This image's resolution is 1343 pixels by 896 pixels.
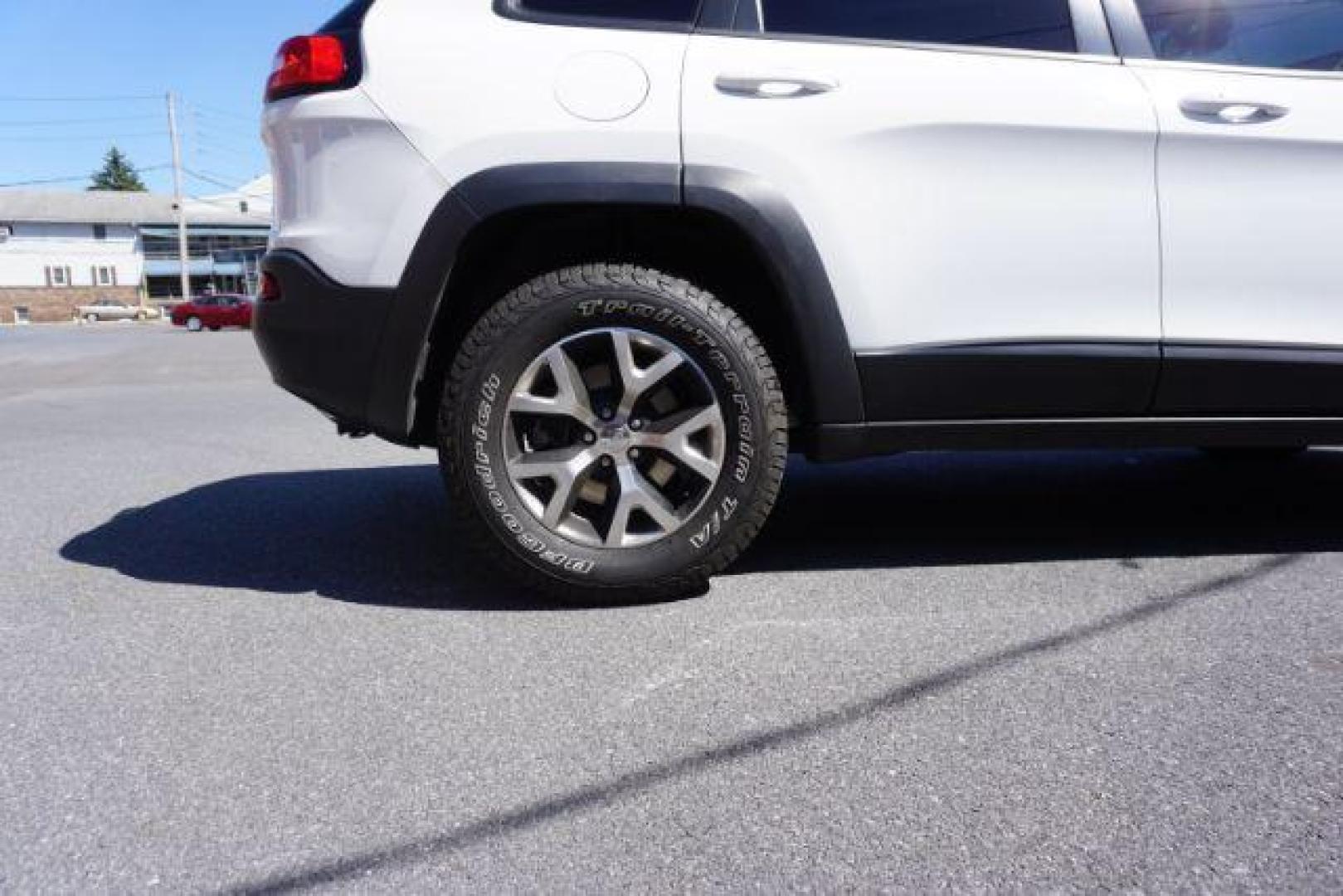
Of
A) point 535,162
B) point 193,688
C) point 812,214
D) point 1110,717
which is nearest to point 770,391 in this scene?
point 812,214

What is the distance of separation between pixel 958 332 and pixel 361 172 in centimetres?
166

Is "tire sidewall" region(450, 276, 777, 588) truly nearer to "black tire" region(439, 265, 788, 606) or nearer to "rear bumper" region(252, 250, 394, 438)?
"black tire" region(439, 265, 788, 606)

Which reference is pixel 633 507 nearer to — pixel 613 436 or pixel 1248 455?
pixel 613 436

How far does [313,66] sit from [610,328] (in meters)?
1.04

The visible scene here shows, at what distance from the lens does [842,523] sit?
11.9ft

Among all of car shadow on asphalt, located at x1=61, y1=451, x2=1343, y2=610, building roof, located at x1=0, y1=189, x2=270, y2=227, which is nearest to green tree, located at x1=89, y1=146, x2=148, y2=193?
building roof, located at x1=0, y1=189, x2=270, y2=227

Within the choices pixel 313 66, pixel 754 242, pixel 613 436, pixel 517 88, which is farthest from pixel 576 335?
pixel 313 66

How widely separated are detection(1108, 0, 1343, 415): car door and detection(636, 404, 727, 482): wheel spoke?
4.25 ft

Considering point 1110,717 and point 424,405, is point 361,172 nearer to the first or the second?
point 424,405

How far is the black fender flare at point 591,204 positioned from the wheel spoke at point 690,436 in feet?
1.01

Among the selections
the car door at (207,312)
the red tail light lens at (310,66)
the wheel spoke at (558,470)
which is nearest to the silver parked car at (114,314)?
the car door at (207,312)

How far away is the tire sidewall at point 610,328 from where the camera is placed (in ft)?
8.54

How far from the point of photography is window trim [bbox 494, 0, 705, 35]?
8.47 ft

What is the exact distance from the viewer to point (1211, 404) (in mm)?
2844
